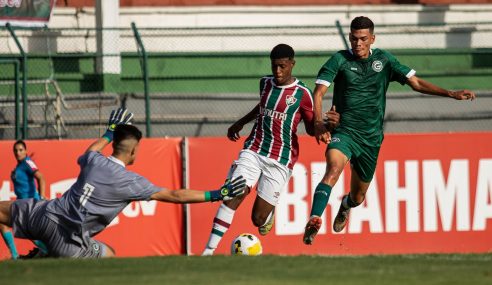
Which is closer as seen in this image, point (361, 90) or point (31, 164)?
point (361, 90)

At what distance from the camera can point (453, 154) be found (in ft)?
64.3

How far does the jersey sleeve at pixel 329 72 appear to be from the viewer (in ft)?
43.3

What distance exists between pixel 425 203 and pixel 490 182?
1133 millimetres

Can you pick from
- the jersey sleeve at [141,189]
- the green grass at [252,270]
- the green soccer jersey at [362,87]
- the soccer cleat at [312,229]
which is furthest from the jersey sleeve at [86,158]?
the green soccer jersey at [362,87]

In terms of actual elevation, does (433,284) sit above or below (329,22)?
below

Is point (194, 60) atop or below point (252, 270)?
atop

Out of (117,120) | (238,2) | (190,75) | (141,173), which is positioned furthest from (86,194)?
(238,2)

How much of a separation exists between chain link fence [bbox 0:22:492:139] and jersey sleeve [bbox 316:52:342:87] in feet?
25.2

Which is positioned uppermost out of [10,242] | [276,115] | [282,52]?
[282,52]

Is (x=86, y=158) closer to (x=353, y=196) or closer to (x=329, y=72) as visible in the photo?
(x=329, y=72)

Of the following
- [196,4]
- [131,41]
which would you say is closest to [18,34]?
[131,41]

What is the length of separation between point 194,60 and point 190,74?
418mm

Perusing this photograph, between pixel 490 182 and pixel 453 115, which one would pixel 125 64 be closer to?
pixel 453 115

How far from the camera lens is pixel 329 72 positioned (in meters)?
13.4
